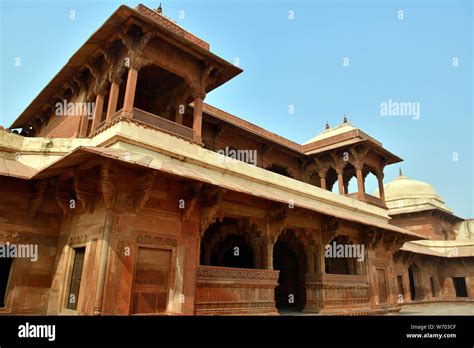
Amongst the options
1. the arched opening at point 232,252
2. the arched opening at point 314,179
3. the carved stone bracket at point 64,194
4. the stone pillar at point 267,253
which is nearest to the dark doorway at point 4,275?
the carved stone bracket at point 64,194

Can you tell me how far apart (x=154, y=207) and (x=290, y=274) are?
861 centimetres

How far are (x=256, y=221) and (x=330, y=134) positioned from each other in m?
10.1

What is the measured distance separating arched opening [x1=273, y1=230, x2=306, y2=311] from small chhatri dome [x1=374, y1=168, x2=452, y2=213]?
56.4ft

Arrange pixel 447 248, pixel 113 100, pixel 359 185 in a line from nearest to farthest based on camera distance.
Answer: pixel 113 100 → pixel 359 185 → pixel 447 248

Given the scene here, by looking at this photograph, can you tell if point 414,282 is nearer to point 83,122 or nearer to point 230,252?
point 230,252

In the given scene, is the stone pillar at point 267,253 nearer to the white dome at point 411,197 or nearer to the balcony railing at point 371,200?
the balcony railing at point 371,200

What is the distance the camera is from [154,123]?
9.12 metres

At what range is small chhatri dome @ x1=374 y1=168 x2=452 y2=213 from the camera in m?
28.3

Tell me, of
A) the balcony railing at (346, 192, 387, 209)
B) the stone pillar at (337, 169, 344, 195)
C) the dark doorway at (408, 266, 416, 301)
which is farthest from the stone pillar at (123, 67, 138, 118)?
the dark doorway at (408, 266, 416, 301)

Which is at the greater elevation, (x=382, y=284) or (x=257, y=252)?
Answer: (x=257, y=252)

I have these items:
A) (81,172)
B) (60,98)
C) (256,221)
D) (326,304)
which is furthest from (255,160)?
(81,172)

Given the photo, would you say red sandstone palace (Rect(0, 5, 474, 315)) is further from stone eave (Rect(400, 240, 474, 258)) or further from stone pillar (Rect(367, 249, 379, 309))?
stone eave (Rect(400, 240, 474, 258))

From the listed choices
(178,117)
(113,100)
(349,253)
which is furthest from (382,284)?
(113,100)

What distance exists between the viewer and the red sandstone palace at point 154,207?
736 cm
